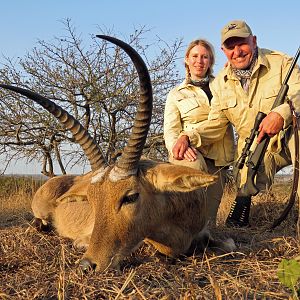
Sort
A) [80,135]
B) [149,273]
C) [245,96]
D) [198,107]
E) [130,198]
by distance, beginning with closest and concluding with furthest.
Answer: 1. [149,273]
2. [130,198]
3. [80,135]
4. [245,96]
5. [198,107]

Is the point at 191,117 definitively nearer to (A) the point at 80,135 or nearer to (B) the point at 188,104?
(B) the point at 188,104

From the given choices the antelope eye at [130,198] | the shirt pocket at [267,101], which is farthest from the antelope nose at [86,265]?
the shirt pocket at [267,101]

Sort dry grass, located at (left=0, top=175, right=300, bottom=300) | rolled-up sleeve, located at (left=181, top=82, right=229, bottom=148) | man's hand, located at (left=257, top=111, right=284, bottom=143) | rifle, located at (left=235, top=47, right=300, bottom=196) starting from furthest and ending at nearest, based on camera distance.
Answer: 1. rolled-up sleeve, located at (left=181, top=82, right=229, bottom=148)
2. rifle, located at (left=235, top=47, right=300, bottom=196)
3. man's hand, located at (left=257, top=111, right=284, bottom=143)
4. dry grass, located at (left=0, top=175, right=300, bottom=300)

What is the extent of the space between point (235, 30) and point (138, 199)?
117 inches

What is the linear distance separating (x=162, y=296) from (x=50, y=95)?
14448 millimetres

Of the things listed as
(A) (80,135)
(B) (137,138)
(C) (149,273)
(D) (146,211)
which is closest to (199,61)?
(A) (80,135)

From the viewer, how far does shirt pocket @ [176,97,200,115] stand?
7070 millimetres

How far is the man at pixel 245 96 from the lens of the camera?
6305 millimetres

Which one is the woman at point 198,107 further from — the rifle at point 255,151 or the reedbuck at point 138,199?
the reedbuck at point 138,199

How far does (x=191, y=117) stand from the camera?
279 inches

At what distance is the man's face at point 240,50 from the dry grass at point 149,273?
2133mm

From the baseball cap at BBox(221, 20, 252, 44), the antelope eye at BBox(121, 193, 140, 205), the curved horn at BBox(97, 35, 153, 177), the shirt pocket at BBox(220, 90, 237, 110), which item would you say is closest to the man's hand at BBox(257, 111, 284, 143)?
the shirt pocket at BBox(220, 90, 237, 110)

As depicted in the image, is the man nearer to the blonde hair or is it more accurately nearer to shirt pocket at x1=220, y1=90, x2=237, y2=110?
shirt pocket at x1=220, y1=90, x2=237, y2=110

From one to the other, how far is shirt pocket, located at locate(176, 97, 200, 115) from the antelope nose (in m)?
3.64
